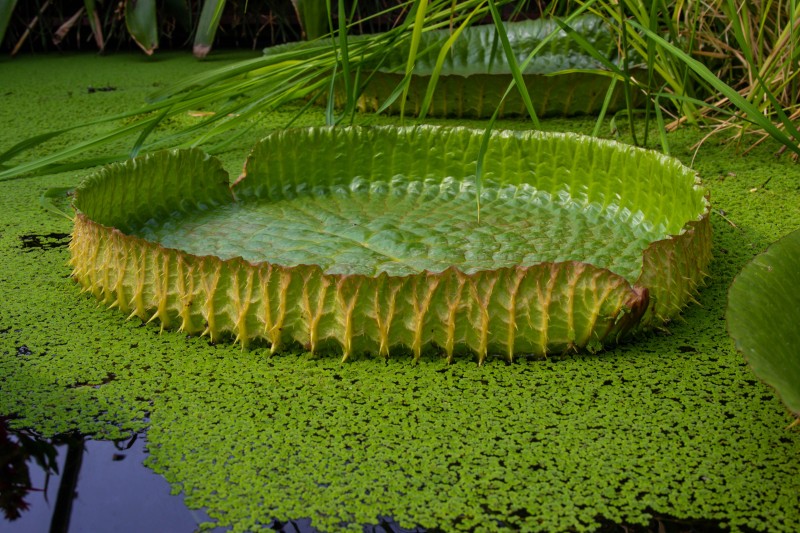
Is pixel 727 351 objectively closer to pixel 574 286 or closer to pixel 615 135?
pixel 574 286

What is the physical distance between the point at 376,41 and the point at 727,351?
→ 1.03 meters

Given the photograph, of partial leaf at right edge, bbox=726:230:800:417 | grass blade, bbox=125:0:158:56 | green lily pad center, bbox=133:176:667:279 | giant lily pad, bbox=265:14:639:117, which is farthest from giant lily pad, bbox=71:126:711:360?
grass blade, bbox=125:0:158:56

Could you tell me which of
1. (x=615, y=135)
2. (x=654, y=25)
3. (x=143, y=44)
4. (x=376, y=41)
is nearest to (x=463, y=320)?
(x=654, y=25)

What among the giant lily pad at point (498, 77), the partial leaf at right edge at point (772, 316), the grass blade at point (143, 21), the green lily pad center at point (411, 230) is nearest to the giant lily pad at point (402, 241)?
the green lily pad center at point (411, 230)

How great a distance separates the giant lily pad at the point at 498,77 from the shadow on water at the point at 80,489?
1.27 meters

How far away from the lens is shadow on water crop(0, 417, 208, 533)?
32.6 inches

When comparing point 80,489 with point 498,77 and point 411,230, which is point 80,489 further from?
point 498,77

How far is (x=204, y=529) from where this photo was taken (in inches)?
31.7

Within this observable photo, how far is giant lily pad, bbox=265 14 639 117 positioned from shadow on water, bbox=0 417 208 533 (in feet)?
4.16

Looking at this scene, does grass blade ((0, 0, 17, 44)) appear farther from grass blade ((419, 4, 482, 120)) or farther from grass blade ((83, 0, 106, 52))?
grass blade ((419, 4, 482, 120))

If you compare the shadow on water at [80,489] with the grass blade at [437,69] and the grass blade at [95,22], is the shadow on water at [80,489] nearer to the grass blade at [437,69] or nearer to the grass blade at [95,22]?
the grass blade at [437,69]

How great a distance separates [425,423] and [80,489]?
0.37 m

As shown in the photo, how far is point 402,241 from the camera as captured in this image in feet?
4.54

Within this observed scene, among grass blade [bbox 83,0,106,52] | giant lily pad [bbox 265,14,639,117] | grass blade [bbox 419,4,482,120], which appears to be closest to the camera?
grass blade [bbox 419,4,482,120]
